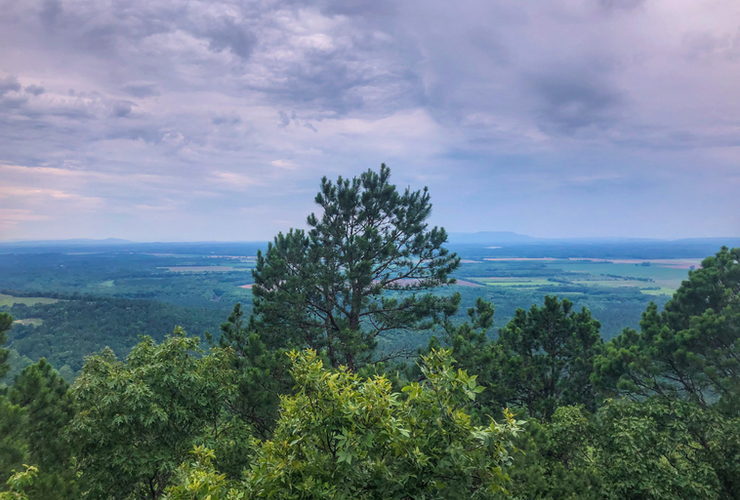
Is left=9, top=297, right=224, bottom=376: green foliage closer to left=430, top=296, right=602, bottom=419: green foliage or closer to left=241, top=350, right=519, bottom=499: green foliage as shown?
left=430, top=296, right=602, bottom=419: green foliage

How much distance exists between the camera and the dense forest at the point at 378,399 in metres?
4.14

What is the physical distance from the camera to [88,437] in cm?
879

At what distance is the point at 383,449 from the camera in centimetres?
426

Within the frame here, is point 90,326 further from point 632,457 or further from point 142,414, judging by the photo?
point 632,457

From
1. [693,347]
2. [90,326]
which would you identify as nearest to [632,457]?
[693,347]

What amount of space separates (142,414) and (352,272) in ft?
28.8

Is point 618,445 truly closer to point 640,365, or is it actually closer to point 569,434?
point 569,434

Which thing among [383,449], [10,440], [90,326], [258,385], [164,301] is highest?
[383,449]

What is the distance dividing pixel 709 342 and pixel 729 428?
4.39m

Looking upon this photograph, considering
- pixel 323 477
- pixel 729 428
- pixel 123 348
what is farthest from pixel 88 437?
pixel 123 348

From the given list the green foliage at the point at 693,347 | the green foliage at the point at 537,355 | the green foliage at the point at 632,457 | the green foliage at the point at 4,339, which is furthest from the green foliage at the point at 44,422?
the green foliage at the point at 693,347

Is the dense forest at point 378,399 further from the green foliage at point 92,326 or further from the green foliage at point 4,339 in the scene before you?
the green foliage at point 92,326

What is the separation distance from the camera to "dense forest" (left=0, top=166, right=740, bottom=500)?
13.6 ft

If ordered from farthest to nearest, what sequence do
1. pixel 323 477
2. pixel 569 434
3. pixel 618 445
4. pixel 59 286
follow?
pixel 59 286, pixel 569 434, pixel 618 445, pixel 323 477
